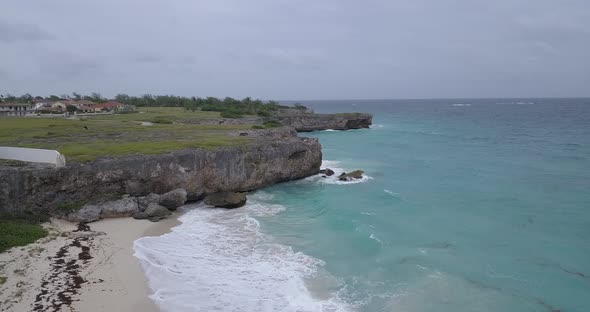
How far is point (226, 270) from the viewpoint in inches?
719

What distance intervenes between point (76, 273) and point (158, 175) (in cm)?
1237

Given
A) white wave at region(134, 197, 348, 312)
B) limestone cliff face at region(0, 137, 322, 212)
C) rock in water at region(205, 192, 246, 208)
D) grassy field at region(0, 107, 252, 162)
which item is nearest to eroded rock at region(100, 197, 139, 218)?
limestone cliff face at region(0, 137, 322, 212)

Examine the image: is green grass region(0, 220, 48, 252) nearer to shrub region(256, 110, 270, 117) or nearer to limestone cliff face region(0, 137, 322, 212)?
limestone cliff face region(0, 137, 322, 212)

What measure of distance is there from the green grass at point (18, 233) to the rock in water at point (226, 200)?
10.7 meters

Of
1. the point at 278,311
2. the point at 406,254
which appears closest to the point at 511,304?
the point at 406,254

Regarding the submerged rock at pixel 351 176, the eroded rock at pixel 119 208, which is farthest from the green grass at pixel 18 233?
the submerged rock at pixel 351 176

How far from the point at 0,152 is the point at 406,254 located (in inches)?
989

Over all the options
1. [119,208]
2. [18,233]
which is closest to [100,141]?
[119,208]

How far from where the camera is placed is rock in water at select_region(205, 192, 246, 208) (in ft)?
94.8

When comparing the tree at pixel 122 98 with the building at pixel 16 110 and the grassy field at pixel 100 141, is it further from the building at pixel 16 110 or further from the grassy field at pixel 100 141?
the grassy field at pixel 100 141

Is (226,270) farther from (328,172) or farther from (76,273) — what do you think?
(328,172)

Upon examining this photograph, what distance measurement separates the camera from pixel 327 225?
83.4 ft

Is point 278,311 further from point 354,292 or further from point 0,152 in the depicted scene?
point 0,152

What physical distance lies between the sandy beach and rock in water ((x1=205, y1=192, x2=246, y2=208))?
6874 mm
